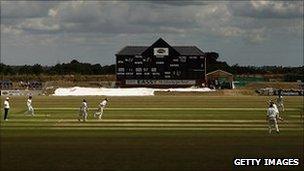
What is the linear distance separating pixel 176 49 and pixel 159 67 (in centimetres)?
479

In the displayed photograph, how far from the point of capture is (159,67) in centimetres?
8369

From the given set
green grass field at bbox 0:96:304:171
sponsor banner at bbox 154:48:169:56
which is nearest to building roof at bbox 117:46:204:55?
sponsor banner at bbox 154:48:169:56

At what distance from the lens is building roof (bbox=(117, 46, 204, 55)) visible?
281 feet

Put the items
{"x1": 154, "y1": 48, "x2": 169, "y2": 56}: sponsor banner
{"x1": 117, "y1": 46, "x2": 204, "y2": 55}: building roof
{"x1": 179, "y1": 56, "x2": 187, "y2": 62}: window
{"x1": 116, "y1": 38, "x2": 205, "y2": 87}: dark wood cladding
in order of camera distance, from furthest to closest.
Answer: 1. {"x1": 117, "y1": 46, "x2": 204, "y2": 55}: building roof
2. {"x1": 179, "y1": 56, "x2": 187, "y2": 62}: window
3. {"x1": 154, "y1": 48, "x2": 169, "y2": 56}: sponsor banner
4. {"x1": 116, "y1": 38, "x2": 205, "y2": 87}: dark wood cladding

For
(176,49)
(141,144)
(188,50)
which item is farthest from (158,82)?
(141,144)

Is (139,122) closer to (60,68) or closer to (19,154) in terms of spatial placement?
(19,154)

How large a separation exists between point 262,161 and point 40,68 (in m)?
132

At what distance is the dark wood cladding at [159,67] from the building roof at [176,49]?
1.92 feet

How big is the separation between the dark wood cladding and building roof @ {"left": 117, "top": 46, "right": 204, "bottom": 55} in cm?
59

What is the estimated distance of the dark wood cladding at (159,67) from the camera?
274 feet

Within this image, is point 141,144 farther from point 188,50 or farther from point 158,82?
point 188,50

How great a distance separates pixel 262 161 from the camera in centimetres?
1691

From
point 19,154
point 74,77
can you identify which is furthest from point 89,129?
point 74,77

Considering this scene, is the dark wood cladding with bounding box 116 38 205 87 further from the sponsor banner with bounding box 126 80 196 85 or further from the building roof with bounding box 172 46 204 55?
the building roof with bounding box 172 46 204 55
